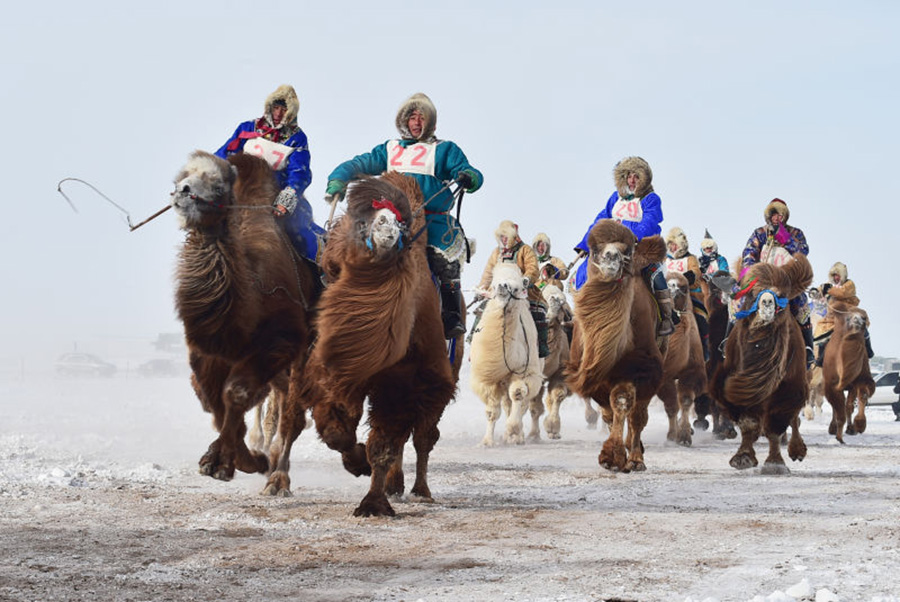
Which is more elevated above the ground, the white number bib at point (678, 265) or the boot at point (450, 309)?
the white number bib at point (678, 265)

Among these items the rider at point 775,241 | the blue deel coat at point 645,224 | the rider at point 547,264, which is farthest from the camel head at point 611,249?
the rider at point 547,264

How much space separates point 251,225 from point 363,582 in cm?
380

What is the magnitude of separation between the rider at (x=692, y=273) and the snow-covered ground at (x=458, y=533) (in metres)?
4.44

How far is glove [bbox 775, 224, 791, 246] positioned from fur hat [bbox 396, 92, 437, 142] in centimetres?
587

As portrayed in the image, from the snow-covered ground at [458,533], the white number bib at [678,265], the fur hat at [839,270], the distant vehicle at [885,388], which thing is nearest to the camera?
the snow-covered ground at [458,533]

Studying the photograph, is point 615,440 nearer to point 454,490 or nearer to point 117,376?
point 454,490

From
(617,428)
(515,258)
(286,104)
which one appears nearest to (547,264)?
(515,258)

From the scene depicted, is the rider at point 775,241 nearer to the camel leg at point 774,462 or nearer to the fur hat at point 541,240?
the camel leg at point 774,462

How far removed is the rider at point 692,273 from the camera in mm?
16875

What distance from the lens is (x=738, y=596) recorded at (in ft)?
16.1

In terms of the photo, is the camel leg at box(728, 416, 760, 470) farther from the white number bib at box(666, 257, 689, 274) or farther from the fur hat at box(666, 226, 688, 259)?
the fur hat at box(666, 226, 688, 259)

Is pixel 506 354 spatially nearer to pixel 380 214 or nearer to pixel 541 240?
pixel 541 240

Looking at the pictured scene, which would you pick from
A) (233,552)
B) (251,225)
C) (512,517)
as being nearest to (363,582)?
(233,552)

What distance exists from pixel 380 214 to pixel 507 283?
8570mm
